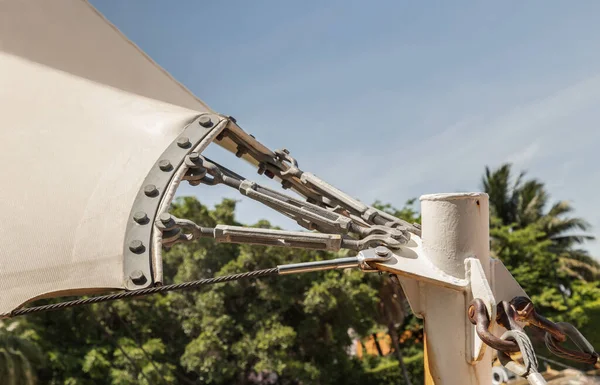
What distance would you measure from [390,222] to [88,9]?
9.43 ft

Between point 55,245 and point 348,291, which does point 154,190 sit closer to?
point 55,245

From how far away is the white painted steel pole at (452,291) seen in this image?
2.18 metres

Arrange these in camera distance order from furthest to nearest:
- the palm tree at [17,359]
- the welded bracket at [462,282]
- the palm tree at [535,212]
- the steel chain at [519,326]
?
the palm tree at [535,212] → the palm tree at [17,359] → the welded bracket at [462,282] → the steel chain at [519,326]

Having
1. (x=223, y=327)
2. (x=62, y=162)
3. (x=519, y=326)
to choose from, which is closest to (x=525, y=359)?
(x=519, y=326)

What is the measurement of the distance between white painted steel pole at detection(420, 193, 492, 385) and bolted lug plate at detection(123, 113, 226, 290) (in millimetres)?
1064

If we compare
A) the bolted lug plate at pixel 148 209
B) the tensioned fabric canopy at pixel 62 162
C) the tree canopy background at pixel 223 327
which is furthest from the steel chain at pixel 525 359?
the tree canopy background at pixel 223 327

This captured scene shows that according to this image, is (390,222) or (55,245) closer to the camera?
(55,245)

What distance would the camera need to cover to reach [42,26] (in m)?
3.80

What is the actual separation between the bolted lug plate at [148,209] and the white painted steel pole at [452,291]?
1.06 m

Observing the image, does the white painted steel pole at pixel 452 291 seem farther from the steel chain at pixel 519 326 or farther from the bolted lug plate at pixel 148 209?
the bolted lug plate at pixel 148 209

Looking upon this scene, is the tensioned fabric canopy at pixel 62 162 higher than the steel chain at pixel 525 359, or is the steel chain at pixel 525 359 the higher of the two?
the tensioned fabric canopy at pixel 62 162

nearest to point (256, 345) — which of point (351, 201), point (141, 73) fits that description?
point (141, 73)

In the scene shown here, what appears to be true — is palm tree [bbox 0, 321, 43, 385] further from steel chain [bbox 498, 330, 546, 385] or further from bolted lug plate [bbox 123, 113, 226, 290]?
steel chain [bbox 498, 330, 546, 385]

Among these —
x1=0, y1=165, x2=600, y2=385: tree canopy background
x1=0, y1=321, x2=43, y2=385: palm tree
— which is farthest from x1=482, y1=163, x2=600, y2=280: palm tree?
x1=0, y1=321, x2=43, y2=385: palm tree
